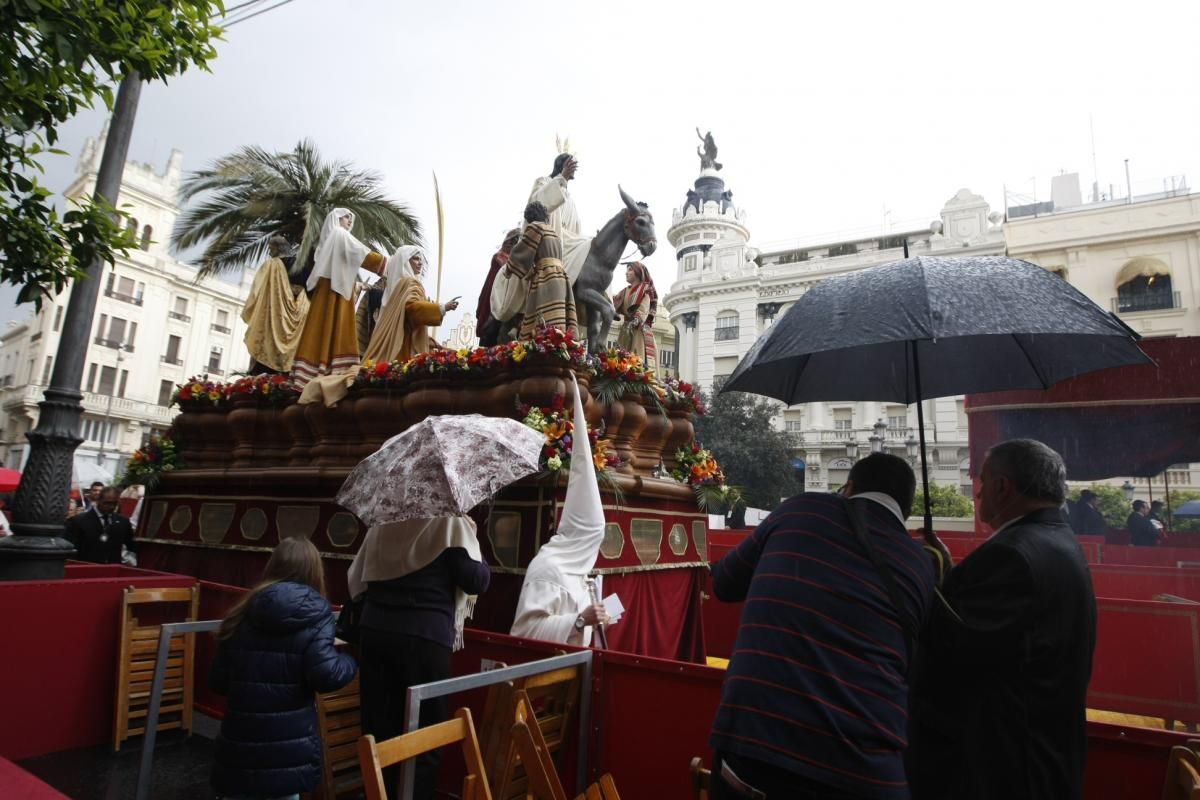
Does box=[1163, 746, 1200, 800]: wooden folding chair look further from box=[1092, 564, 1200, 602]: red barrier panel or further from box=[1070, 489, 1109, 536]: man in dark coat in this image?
box=[1070, 489, 1109, 536]: man in dark coat

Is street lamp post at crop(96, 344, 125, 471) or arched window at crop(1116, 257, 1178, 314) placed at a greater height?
arched window at crop(1116, 257, 1178, 314)

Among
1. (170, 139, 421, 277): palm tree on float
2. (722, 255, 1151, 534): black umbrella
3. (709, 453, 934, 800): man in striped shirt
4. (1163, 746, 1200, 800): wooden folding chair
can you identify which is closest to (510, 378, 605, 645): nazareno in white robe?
(722, 255, 1151, 534): black umbrella

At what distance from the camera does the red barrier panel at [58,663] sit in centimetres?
445

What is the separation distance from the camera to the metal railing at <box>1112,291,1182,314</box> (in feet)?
94.0

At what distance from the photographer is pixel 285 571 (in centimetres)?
307

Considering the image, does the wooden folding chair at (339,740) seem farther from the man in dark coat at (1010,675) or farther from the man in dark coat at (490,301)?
the man in dark coat at (490,301)

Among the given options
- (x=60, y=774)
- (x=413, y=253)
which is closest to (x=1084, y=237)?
(x=413, y=253)

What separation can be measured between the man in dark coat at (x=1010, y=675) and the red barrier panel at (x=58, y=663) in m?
5.22

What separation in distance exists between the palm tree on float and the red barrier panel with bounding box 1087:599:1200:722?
46.3 ft

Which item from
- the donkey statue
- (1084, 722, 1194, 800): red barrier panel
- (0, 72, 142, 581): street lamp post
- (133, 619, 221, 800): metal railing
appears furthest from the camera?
the donkey statue

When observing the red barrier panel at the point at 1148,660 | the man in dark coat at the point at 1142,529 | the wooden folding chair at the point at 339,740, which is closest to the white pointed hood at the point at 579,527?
the wooden folding chair at the point at 339,740

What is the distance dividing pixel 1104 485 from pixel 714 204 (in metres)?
28.8

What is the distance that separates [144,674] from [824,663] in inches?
197

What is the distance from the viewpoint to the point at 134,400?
39.4m
